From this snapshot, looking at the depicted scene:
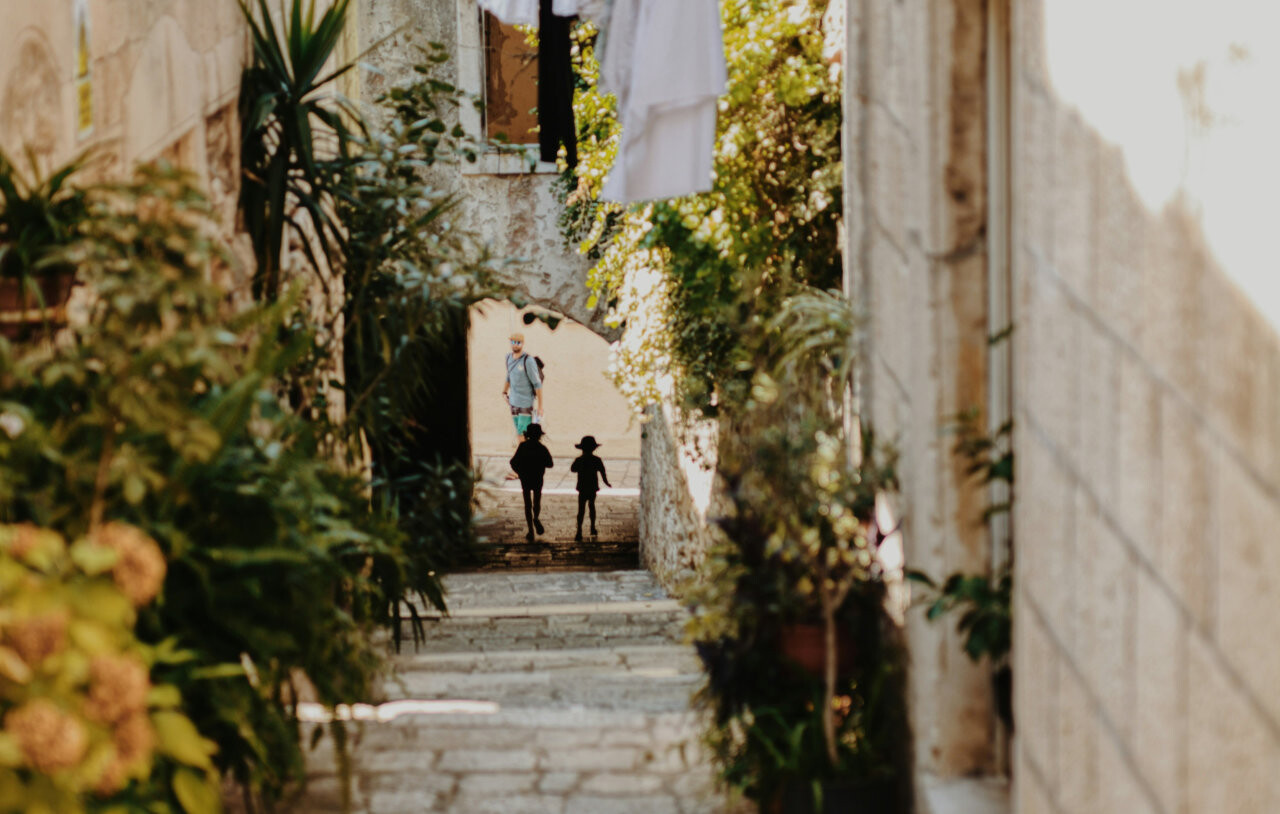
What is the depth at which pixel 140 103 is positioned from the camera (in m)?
3.98

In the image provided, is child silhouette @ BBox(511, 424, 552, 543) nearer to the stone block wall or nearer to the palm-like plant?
the palm-like plant

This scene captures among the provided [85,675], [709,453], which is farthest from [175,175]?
[709,453]

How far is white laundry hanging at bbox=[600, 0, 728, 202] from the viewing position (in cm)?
495

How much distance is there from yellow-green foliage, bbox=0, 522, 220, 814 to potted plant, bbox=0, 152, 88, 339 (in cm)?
90

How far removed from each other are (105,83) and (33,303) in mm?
892

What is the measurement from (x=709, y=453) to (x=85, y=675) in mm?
5218

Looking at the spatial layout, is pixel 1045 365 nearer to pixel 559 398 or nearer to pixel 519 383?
pixel 519 383

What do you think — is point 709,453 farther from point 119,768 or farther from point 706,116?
point 119,768

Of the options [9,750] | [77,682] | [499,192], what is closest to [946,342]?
[77,682]

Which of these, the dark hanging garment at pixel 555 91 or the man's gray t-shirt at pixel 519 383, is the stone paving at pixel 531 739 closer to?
the dark hanging garment at pixel 555 91

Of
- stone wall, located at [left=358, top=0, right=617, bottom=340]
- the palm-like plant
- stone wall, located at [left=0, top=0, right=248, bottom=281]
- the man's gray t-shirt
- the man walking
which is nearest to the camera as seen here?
stone wall, located at [left=0, top=0, right=248, bottom=281]

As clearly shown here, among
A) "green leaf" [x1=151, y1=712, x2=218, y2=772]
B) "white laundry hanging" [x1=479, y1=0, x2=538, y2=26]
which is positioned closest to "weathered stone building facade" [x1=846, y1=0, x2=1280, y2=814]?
"green leaf" [x1=151, y1=712, x2=218, y2=772]

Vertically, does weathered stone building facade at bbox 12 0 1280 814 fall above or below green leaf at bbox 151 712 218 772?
above

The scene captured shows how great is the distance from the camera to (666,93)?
16.4ft
